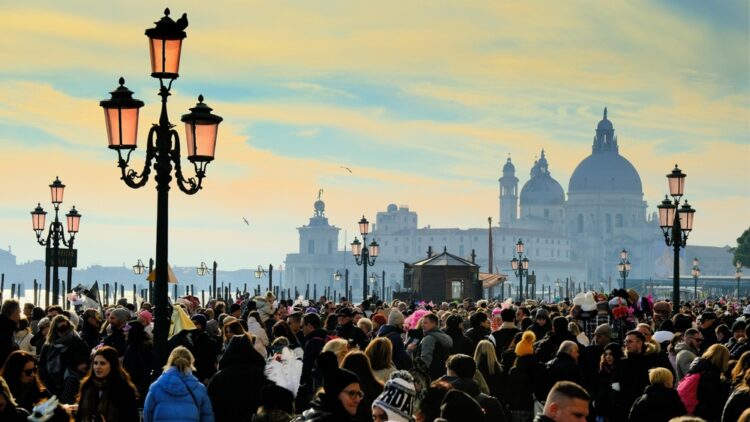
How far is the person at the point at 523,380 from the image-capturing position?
11406mm

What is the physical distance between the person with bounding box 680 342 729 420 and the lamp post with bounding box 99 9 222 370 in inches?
153

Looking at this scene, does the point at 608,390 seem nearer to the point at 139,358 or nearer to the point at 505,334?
the point at 505,334

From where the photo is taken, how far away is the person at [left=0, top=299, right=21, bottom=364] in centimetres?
1187

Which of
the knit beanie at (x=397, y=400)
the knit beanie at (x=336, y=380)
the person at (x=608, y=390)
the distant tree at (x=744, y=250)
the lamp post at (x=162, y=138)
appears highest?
the distant tree at (x=744, y=250)

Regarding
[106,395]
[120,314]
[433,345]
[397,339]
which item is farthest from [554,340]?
[106,395]

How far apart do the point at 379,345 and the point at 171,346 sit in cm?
367

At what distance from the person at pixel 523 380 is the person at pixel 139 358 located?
2855 millimetres

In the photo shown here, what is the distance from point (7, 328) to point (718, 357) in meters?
5.66

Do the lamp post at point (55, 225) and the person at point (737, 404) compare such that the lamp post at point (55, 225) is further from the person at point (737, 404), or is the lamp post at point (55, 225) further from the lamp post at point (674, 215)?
the person at point (737, 404)

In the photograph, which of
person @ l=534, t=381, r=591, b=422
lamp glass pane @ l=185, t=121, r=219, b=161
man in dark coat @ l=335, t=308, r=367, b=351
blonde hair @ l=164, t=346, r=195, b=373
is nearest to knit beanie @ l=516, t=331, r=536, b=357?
man in dark coat @ l=335, t=308, r=367, b=351

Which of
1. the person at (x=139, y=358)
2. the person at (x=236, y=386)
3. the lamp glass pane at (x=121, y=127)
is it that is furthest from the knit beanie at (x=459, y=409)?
the lamp glass pane at (x=121, y=127)

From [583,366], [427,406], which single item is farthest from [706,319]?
[427,406]

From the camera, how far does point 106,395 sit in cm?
879

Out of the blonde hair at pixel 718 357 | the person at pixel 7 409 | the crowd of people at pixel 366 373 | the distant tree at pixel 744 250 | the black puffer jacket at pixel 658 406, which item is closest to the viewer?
the crowd of people at pixel 366 373
